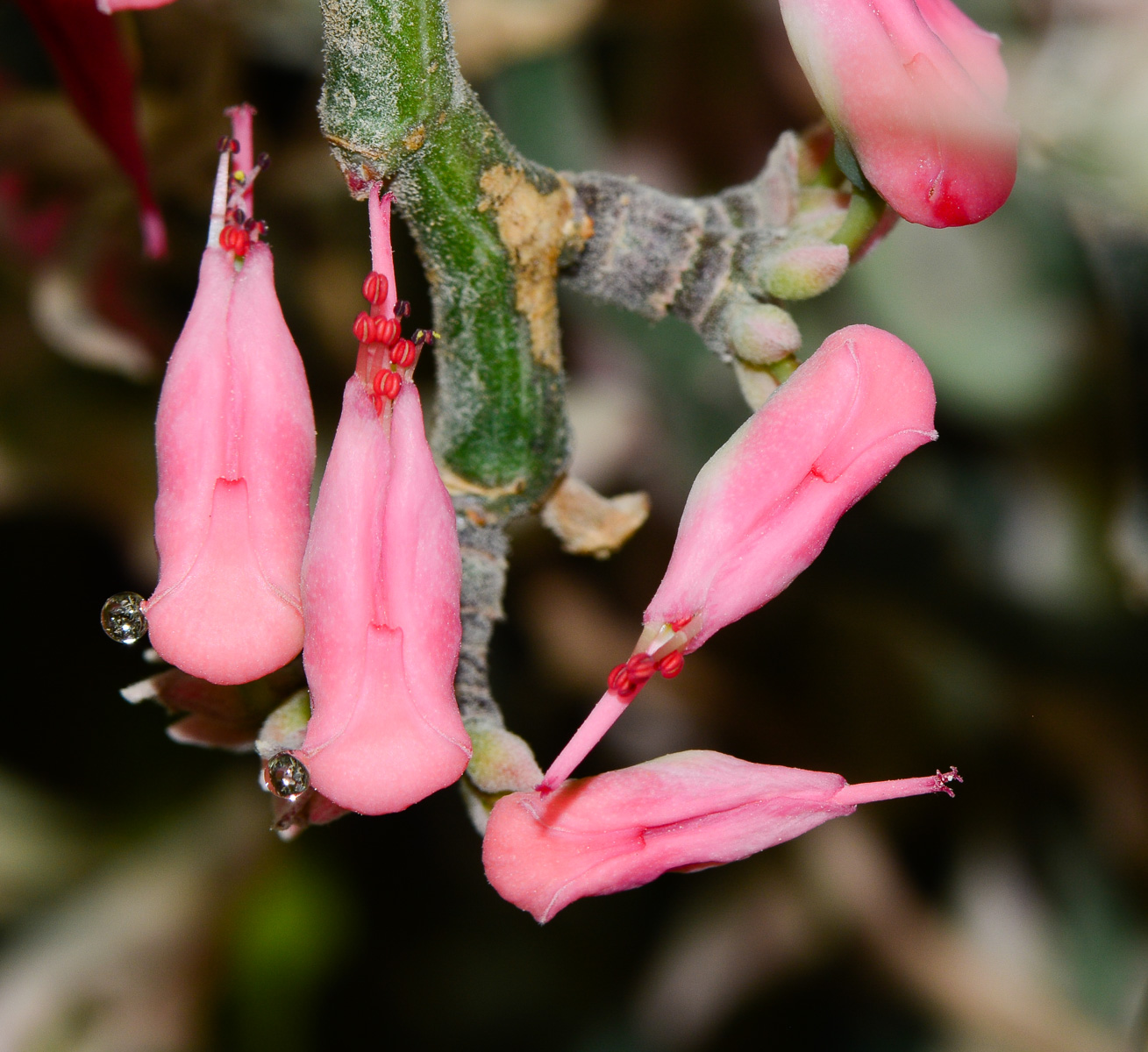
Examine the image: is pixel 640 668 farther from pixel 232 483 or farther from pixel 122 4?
pixel 122 4

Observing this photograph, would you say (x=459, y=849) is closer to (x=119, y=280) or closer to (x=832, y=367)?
(x=119, y=280)

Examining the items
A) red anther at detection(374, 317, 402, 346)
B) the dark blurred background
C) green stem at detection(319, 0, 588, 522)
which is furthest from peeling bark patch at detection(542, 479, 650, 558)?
the dark blurred background

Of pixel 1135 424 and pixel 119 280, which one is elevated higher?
pixel 119 280

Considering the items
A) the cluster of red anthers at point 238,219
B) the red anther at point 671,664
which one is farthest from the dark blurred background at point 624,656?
the red anther at point 671,664

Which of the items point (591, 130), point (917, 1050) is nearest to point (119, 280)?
point (591, 130)

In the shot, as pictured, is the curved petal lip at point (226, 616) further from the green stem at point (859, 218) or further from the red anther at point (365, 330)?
the green stem at point (859, 218)

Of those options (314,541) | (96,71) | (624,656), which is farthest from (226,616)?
(624,656)
